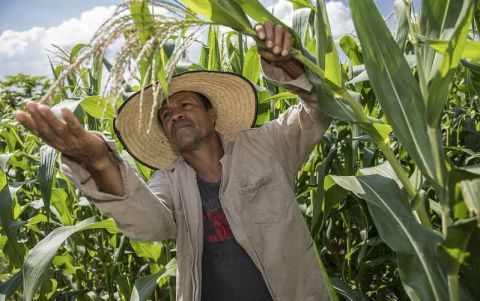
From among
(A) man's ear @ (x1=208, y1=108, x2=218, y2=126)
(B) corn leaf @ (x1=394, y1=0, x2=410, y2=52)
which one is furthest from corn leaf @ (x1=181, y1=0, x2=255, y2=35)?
(A) man's ear @ (x1=208, y1=108, x2=218, y2=126)

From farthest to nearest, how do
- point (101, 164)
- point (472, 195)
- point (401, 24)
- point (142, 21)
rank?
point (401, 24), point (101, 164), point (142, 21), point (472, 195)

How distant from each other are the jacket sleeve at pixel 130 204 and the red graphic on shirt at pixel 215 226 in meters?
0.11

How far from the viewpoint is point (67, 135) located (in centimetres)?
111

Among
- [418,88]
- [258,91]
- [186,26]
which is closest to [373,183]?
[418,88]

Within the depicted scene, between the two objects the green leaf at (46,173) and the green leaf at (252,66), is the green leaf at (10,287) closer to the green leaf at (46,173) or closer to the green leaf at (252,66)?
the green leaf at (46,173)

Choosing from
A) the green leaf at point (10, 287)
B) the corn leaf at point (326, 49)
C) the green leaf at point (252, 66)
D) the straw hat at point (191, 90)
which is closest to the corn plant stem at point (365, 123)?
the corn leaf at point (326, 49)

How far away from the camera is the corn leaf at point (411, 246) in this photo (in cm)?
103

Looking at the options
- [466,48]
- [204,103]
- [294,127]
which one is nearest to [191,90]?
[204,103]

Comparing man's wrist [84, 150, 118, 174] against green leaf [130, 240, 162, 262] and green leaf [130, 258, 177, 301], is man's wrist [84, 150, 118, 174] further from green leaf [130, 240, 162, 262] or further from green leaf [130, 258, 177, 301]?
green leaf [130, 240, 162, 262]

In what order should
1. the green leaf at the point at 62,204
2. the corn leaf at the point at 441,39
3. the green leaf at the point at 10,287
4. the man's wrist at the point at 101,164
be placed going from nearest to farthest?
the corn leaf at the point at 441,39, the man's wrist at the point at 101,164, the green leaf at the point at 10,287, the green leaf at the point at 62,204

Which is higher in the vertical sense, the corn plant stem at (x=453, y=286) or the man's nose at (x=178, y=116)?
the man's nose at (x=178, y=116)

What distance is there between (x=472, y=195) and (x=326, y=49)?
0.50m

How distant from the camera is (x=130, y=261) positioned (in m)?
2.67

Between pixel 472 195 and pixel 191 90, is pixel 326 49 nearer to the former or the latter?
pixel 472 195
